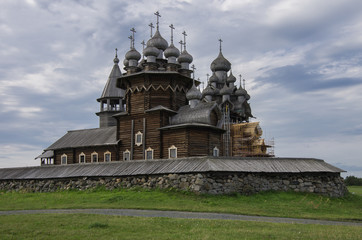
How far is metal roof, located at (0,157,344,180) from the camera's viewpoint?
2209 cm

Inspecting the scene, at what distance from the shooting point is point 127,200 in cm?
2073

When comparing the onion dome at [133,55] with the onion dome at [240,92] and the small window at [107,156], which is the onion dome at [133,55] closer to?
the small window at [107,156]

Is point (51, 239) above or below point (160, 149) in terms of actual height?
below

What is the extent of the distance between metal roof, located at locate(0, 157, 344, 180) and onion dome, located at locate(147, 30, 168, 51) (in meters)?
14.0

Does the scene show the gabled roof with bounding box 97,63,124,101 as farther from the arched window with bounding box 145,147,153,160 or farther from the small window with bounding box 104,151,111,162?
the arched window with bounding box 145,147,153,160

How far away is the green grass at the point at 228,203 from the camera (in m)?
17.5

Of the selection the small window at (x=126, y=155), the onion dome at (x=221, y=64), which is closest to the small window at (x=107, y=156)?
the small window at (x=126, y=155)

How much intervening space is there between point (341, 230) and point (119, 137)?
25.6 metres

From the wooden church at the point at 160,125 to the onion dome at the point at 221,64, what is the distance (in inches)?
368

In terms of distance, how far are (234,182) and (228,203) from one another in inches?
99.3

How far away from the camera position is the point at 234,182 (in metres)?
21.8

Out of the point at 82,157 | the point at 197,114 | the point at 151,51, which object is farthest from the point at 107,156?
the point at 197,114

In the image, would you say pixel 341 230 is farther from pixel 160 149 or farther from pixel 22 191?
pixel 22 191

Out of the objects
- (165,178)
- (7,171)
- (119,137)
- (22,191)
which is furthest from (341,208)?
(7,171)
